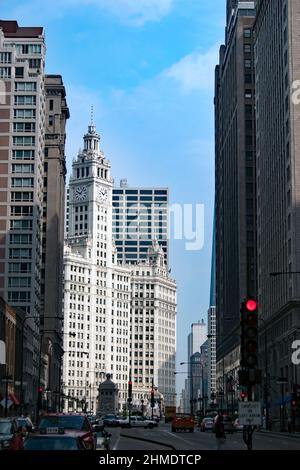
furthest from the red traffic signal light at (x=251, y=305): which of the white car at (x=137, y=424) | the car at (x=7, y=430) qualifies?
the white car at (x=137, y=424)

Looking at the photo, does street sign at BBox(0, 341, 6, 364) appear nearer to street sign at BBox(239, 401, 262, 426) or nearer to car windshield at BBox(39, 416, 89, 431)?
car windshield at BBox(39, 416, 89, 431)

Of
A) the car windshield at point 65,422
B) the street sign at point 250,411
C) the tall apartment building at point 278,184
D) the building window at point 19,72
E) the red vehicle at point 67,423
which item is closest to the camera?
the street sign at point 250,411

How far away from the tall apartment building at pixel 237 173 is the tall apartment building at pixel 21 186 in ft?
113

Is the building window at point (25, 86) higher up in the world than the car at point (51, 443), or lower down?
higher up

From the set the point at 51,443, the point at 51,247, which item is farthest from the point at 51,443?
the point at 51,247

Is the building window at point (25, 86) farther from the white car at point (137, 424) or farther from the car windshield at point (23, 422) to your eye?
the car windshield at point (23, 422)

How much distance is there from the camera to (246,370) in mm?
22859

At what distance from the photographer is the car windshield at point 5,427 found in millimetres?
35144

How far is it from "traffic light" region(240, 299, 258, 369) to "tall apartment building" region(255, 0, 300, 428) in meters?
70.8

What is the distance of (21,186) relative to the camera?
13238cm

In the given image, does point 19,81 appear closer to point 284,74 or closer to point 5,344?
point 284,74
